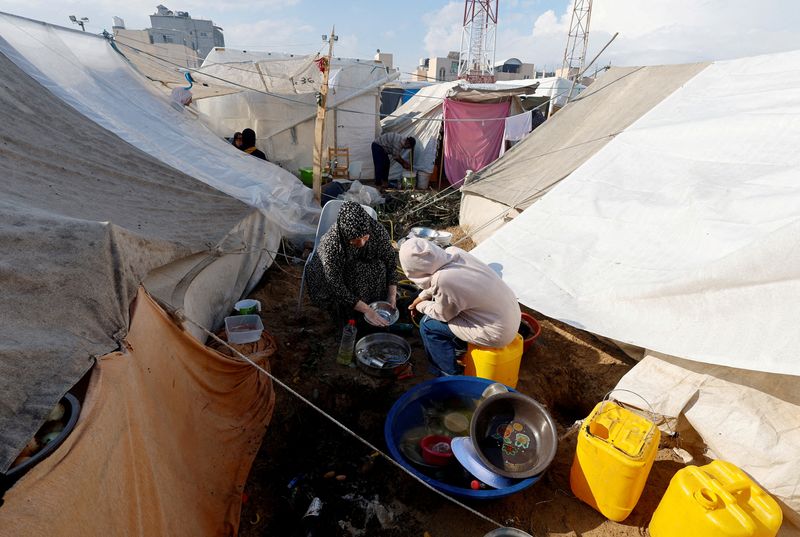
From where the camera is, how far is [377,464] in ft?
8.46

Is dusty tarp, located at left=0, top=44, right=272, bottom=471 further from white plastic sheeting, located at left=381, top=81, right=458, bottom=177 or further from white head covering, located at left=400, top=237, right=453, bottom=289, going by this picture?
white plastic sheeting, located at left=381, top=81, right=458, bottom=177

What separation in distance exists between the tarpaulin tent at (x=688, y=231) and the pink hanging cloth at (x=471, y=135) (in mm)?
4197

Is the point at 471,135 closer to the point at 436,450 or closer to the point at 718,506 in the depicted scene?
the point at 436,450

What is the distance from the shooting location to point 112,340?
66.2 inches

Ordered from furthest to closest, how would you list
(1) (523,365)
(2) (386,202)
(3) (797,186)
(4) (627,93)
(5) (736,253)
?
1. (2) (386,202)
2. (4) (627,93)
3. (1) (523,365)
4. (3) (797,186)
5. (5) (736,253)

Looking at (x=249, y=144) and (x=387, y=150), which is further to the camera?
(x=387, y=150)

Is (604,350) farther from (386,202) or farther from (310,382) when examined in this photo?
(386,202)

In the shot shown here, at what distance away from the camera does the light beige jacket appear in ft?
9.30

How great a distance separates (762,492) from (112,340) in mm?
2976

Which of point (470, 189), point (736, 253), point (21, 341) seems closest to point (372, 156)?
point (470, 189)

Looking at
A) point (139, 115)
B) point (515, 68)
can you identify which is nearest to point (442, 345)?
point (139, 115)

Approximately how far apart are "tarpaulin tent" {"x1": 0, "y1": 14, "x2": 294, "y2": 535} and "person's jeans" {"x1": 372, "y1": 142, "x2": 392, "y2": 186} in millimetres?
5684

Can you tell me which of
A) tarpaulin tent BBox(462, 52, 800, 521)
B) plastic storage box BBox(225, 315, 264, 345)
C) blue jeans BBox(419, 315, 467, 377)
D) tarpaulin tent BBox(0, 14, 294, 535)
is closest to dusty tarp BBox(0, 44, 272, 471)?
tarpaulin tent BBox(0, 14, 294, 535)

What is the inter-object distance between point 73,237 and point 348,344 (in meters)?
2.06
